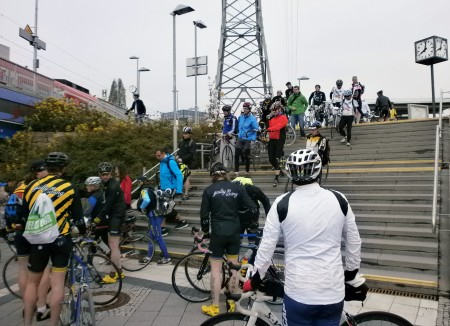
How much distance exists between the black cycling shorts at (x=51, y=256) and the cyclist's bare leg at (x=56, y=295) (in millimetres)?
68

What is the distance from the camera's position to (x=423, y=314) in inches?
186

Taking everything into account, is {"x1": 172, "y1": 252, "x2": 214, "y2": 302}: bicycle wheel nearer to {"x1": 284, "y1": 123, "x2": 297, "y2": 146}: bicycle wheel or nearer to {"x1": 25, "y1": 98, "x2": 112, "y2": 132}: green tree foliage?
{"x1": 284, "y1": 123, "x2": 297, "y2": 146}: bicycle wheel

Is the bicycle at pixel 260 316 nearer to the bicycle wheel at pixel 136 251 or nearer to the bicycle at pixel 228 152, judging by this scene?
the bicycle wheel at pixel 136 251

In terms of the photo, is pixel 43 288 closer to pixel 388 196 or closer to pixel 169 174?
pixel 169 174

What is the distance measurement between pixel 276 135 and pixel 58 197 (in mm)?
6744

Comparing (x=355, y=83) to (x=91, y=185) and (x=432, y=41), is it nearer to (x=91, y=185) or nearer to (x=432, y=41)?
(x=432, y=41)

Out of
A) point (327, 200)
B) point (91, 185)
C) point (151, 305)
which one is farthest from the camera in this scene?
point (91, 185)

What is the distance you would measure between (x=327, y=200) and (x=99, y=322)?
3484 mm

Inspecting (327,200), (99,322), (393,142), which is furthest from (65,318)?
(393,142)

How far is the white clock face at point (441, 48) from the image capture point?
1706 centimetres

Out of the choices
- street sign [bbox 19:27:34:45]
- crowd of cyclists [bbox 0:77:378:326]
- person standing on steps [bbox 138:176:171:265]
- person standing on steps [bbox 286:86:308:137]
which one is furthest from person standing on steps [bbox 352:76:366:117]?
street sign [bbox 19:27:34:45]

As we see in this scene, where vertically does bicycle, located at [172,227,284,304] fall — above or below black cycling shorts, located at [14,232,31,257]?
below

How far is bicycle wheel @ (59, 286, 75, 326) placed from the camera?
4133 millimetres

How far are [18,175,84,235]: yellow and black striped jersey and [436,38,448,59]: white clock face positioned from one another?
1752 cm
